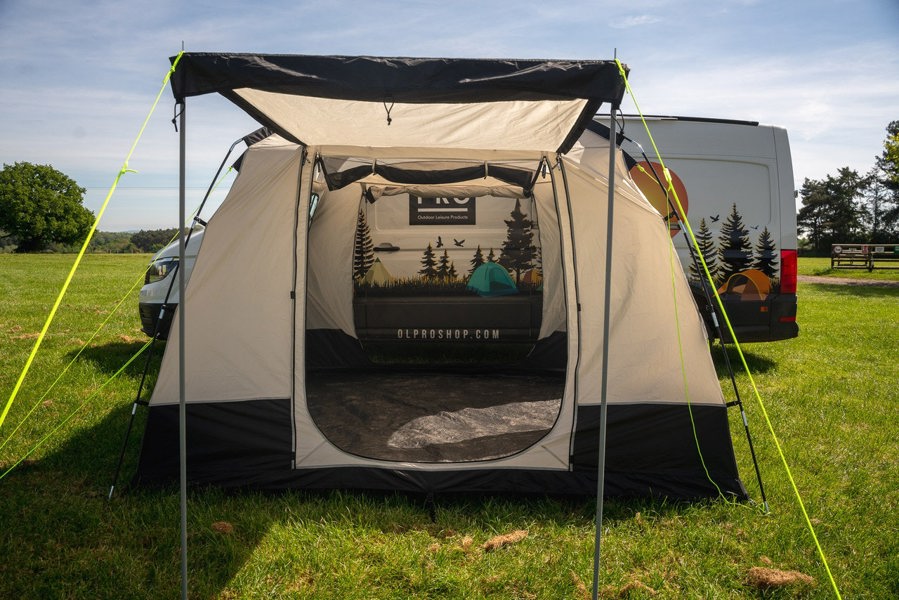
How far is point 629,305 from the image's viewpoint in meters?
3.45

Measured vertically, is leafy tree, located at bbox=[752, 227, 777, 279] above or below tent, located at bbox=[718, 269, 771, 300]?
above

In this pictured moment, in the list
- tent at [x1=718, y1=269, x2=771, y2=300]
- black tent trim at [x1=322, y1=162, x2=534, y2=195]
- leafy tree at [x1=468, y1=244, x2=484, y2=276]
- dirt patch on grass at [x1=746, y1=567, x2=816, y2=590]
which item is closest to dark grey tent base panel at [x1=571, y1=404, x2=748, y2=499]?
dirt patch on grass at [x1=746, y1=567, x2=816, y2=590]

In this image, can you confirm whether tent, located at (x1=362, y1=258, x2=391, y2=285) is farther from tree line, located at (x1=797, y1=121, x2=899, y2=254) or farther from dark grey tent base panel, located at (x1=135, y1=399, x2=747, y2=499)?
tree line, located at (x1=797, y1=121, x2=899, y2=254)

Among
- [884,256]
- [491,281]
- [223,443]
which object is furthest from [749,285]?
[884,256]

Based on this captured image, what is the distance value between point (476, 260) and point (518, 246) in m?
0.43

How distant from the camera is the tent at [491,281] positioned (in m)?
6.14

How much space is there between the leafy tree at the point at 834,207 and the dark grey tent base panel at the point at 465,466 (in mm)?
46885

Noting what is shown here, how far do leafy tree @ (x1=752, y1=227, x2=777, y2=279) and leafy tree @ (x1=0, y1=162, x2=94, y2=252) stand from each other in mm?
44323

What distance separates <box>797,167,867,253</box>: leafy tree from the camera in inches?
1758

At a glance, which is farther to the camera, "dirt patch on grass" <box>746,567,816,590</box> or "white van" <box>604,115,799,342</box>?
"white van" <box>604,115,799,342</box>

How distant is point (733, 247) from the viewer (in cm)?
552

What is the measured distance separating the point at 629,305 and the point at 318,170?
126 inches

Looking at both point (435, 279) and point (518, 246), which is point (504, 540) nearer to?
point (435, 279)

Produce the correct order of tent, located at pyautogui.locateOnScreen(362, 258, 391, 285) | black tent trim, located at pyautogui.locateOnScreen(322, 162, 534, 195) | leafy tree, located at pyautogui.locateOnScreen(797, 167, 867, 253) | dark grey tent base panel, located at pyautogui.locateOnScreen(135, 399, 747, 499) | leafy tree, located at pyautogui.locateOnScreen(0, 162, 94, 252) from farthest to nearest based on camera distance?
leafy tree, located at pyautogui.locateOnScreen(797, 167, 867, 253) → leafy tree, located at pyautogui.locateOnScreen(0, 162, 94, 252) → tent, located at pyautogui.locateOnScreen(362, 258, 391, 285) → black tent trim, located at pyautogui.locateOnScreen(322, 162, 534, 195) → dark grey tent base panel, located at pyautogui.locateOnScreen(135, 399, 747, 499)
